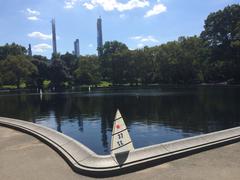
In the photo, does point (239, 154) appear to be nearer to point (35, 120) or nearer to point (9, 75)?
point (35, 120)

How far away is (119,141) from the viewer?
8547 millimetres

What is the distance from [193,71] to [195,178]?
2968 inches

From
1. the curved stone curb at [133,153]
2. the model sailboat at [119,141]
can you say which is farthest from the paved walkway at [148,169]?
the model sailboat at [119,141]

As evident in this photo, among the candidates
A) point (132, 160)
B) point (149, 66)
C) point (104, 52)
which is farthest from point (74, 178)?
point (104, 52)

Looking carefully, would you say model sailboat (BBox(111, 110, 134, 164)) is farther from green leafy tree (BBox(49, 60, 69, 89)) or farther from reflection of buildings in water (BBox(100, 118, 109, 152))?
green leafy tree (BBox(49, 60, 69, 89))

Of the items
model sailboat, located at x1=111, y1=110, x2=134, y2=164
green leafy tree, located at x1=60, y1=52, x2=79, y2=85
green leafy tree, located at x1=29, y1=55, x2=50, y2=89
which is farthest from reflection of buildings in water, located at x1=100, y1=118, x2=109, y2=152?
green leafy tree, located at x1=60, y1=52, x2=79, y2=85

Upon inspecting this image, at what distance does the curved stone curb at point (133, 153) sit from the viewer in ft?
25.7

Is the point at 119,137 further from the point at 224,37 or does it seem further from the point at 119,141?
the point at 224,37

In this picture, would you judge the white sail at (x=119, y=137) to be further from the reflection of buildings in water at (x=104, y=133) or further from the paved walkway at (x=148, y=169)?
the reflection of buildings in water at (x=104, y=133)

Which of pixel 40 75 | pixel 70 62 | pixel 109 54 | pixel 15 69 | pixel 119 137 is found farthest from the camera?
pixel 70 62

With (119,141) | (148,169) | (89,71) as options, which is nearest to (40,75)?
(89,71)

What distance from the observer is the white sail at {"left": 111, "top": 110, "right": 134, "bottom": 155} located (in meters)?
8.46

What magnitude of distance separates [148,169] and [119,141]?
44.2 inches

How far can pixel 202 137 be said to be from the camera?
1005 cm
